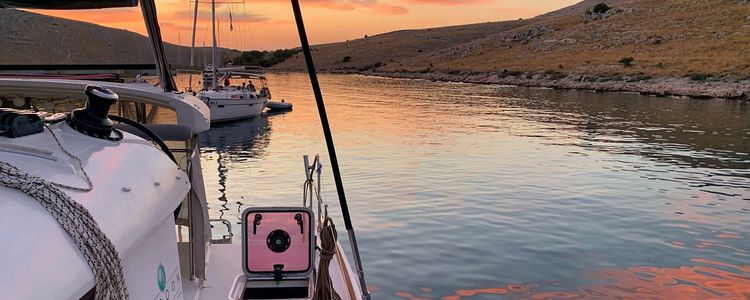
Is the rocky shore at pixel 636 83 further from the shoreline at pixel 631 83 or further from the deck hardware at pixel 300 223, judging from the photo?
the deck hardware at pixel 300 223

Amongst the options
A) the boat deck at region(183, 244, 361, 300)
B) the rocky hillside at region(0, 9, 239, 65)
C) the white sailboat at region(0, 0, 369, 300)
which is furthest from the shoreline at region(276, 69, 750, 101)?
the rocky hillside at region(0, 9, 239, 65)

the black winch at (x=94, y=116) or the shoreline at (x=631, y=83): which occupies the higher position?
the black winch at (x=94, y=116)

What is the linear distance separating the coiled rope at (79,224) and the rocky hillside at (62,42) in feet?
9.78

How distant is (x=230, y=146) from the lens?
33.1 metres

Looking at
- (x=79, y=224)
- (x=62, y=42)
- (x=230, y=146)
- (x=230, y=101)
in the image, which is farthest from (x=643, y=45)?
(x=79, y=224)

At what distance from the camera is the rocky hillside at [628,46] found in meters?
78.9

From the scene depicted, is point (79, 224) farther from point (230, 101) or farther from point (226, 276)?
point (230, 101)

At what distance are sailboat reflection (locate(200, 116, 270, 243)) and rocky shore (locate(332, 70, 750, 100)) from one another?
4546 centimetres

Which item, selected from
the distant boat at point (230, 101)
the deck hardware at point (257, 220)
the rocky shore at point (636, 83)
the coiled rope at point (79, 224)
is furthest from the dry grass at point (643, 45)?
the coiled rope at point (79, 224)

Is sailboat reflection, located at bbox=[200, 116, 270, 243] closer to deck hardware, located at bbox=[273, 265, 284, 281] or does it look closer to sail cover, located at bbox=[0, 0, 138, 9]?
deck hardware, located at bbox=[273, 265, 284, 281]

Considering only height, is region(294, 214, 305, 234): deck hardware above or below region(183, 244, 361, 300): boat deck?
above

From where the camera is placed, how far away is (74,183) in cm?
246

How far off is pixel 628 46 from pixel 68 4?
10765 cm

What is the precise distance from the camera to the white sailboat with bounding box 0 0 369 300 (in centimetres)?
→ 204
